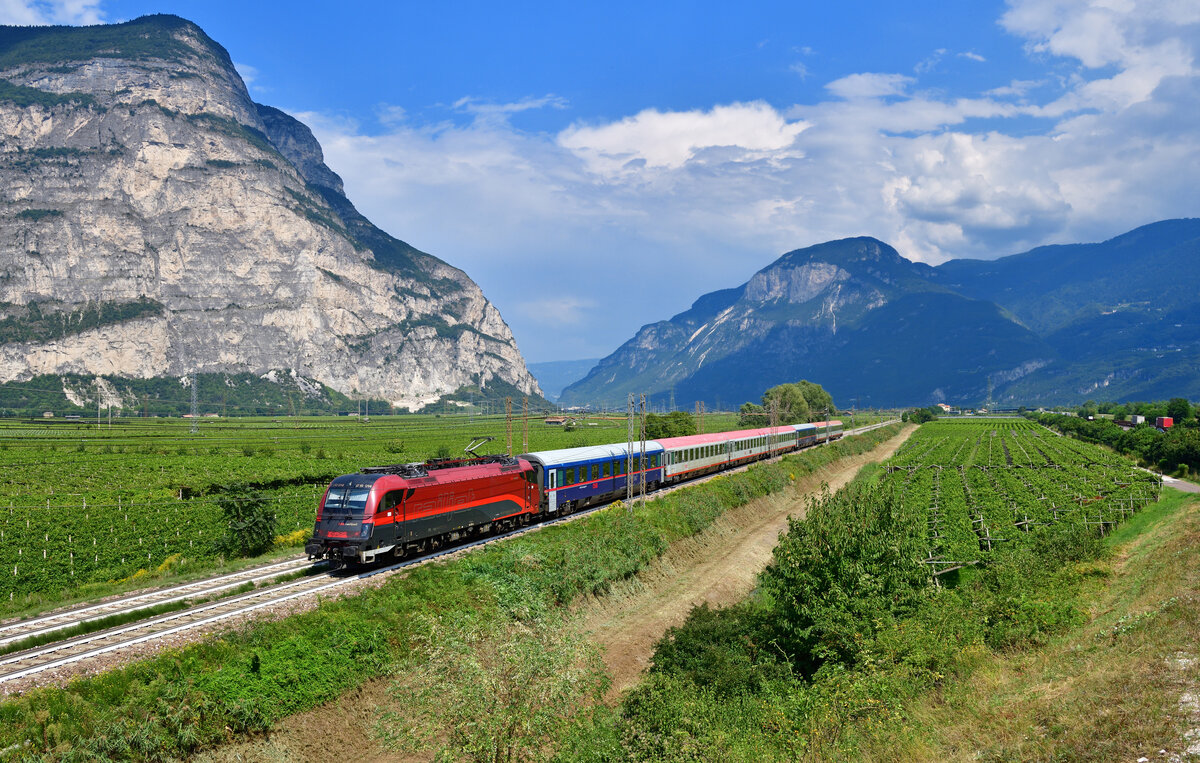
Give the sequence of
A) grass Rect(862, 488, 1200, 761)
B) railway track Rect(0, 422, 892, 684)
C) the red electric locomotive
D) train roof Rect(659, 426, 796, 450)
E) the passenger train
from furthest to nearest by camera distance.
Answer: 1. train roof Rect(659, 426, 796, 450)
2. the passenger train
3. the red electric locomotive
4. railway track Rect(0, 422, 892, 684)
5. grass Rect(862, 488, 1200, 761)

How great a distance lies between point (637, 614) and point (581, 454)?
14.6m

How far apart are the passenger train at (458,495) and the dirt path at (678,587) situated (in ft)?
20.4

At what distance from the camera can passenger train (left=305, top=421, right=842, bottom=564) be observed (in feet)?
88.4

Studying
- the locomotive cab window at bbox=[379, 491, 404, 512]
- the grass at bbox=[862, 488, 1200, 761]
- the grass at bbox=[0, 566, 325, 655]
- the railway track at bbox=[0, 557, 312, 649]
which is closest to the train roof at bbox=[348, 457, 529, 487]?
the locomotive cab window at bbox=[379, 491, 404, 512]

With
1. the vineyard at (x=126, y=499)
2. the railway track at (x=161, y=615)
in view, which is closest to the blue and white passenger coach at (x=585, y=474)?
the railway track at (x=161, y=615)

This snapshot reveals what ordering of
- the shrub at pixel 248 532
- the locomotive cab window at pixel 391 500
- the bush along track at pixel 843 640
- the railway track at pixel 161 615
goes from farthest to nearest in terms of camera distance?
the shrub at pixel 248 532
the locomotive cab window at pixel 391 500
the railway track at pixel 161 615
the bush along track at pixel 843 640

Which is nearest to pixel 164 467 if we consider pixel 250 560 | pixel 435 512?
pixel 250 560

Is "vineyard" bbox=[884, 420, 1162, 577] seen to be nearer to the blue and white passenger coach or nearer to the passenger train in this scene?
the blue and white passenger coach

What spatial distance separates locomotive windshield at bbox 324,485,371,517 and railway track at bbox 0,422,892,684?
2.45 m

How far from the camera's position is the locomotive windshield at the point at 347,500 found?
26.9 meters

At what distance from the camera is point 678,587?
123 ft

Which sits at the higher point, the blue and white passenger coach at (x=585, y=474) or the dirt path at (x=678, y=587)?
the blue and white passenger coach at (x=585, y=474)

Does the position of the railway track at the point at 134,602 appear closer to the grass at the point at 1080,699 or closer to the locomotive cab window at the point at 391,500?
the locomotive cab window at the point at 391,500

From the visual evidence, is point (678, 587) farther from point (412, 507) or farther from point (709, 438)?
Answer: point (709, 438)
